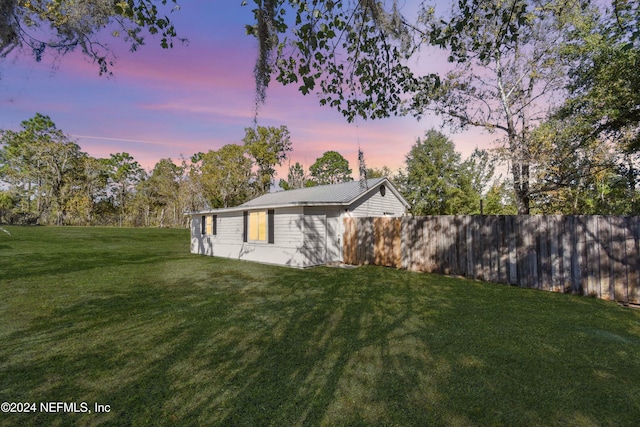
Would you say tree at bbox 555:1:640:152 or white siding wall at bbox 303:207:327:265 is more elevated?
tree at bbox 555:1:640:152

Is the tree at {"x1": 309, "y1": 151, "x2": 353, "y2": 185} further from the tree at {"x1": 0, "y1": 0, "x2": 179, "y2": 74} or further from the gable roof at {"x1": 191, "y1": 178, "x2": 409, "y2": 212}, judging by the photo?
the tree at {"x1": 0, "y1": 0, "x2": 179, "y2": 74}

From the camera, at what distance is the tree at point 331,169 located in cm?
5059

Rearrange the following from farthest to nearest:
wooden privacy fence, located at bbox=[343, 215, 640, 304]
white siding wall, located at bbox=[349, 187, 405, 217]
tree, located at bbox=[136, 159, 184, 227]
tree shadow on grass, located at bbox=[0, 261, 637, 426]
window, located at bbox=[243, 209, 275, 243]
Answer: tree, located at bbox=[136, 159, 184, 227]
white siding wall, located at bbox=[349, 187, 405, 217]
window, located at bbox=[243, 209, 275, 243]
wooden privacy fence, located at bbox=[343, 215, 640, 304]
tree shadow on grass, located at bbox=[0, 261, 637, 426]

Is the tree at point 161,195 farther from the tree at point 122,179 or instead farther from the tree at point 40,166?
the tree at point 40,166

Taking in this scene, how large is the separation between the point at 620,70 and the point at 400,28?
1234 cm

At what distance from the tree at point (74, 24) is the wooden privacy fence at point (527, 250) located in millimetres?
9120

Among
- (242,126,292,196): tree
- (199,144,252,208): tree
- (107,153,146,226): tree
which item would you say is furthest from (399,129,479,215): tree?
(107,153,146,226): tree

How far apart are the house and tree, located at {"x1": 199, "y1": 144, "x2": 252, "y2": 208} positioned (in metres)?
16.6

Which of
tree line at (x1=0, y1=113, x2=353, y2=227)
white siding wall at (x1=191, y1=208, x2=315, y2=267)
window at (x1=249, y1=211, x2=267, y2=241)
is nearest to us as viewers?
white siding wall at (x1=191, y1=208, x2=315, y2=267)

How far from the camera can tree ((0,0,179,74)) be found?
2480 millimetres

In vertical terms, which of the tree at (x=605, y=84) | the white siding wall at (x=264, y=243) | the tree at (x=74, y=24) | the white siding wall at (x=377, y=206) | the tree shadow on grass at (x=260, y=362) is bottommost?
the tree shadow on grass at (x=260, y=362)

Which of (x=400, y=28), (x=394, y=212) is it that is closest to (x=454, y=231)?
(x=394, y=212)

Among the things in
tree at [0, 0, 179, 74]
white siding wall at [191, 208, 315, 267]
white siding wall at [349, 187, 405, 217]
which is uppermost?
tree at [0, 0, 179, 74]

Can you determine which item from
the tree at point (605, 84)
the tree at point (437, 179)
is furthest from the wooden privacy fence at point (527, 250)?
the tree at point (437, 179)
